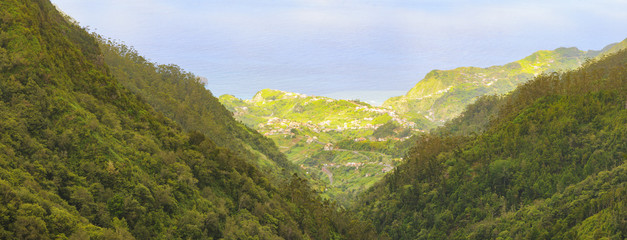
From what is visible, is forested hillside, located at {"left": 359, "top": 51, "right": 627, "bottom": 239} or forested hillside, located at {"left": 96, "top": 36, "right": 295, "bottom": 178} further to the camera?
forested hillside, located at {"left": 96, "top": 36, "right": 295, "bottom": 178}

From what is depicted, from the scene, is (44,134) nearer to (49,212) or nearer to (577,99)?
(49,212)

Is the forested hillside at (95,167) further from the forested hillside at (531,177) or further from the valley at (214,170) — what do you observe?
the forested hillside at (531,177)

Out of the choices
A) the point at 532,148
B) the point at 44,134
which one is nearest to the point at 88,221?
the point at 44,134

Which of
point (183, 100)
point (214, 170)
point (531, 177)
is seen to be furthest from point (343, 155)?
point (214, 170)

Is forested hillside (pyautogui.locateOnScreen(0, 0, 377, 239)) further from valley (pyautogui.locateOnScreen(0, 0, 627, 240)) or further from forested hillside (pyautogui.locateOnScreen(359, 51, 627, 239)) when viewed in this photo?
forested hillside (pyautogui.locateOnScreen(359, 51, 627, 239))

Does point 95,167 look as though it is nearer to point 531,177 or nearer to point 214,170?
point 214,170

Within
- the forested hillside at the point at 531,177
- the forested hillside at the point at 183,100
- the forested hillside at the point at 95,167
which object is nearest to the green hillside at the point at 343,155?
the forested hillside at the point at 183,100

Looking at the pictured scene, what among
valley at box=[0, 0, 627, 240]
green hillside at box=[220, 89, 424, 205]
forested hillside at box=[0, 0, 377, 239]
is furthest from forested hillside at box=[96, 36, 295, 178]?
forested hillside at box=[0, 0, 377, 239]
